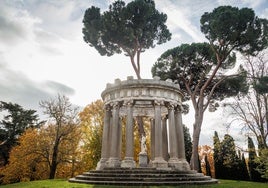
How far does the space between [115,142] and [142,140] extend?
3.70 metres

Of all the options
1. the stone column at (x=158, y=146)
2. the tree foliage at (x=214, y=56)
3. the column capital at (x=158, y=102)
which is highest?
the tree foliage at (x=214, y=56)

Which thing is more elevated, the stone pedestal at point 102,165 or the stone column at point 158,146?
the stone column at point 158,146

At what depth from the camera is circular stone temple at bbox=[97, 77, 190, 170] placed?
1673 cm

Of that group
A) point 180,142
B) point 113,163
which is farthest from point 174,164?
point 113,163

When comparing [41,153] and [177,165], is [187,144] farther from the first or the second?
[41,153]

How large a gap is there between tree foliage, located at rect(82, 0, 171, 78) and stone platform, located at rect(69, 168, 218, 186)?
1390cm

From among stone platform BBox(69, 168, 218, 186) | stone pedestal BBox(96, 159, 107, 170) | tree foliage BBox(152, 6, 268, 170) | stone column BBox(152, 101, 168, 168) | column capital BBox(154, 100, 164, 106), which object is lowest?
stone platform BBox(69, 168, 218, 186)

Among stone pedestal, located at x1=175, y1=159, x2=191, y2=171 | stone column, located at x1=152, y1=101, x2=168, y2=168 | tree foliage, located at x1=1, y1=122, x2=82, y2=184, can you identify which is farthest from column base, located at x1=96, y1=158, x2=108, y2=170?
tree foliage, located at x1=1, y1=122, x2=82, y2=184

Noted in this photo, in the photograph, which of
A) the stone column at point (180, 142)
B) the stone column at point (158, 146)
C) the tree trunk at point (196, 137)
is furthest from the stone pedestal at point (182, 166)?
the tree trunk at point (196, 137)

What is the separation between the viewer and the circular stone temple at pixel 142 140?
1459 centimetres

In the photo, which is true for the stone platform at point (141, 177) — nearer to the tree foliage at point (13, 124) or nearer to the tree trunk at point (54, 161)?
the tree trunk at point (54, 161)

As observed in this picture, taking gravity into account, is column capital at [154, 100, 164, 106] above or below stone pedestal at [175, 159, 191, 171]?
above

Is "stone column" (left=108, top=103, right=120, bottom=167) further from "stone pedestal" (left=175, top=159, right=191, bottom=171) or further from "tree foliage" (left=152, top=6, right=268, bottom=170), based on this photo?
"tree foliage" (left=152, top=6, right=268, bottom=170)

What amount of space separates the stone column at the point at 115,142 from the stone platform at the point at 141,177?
1038mm
